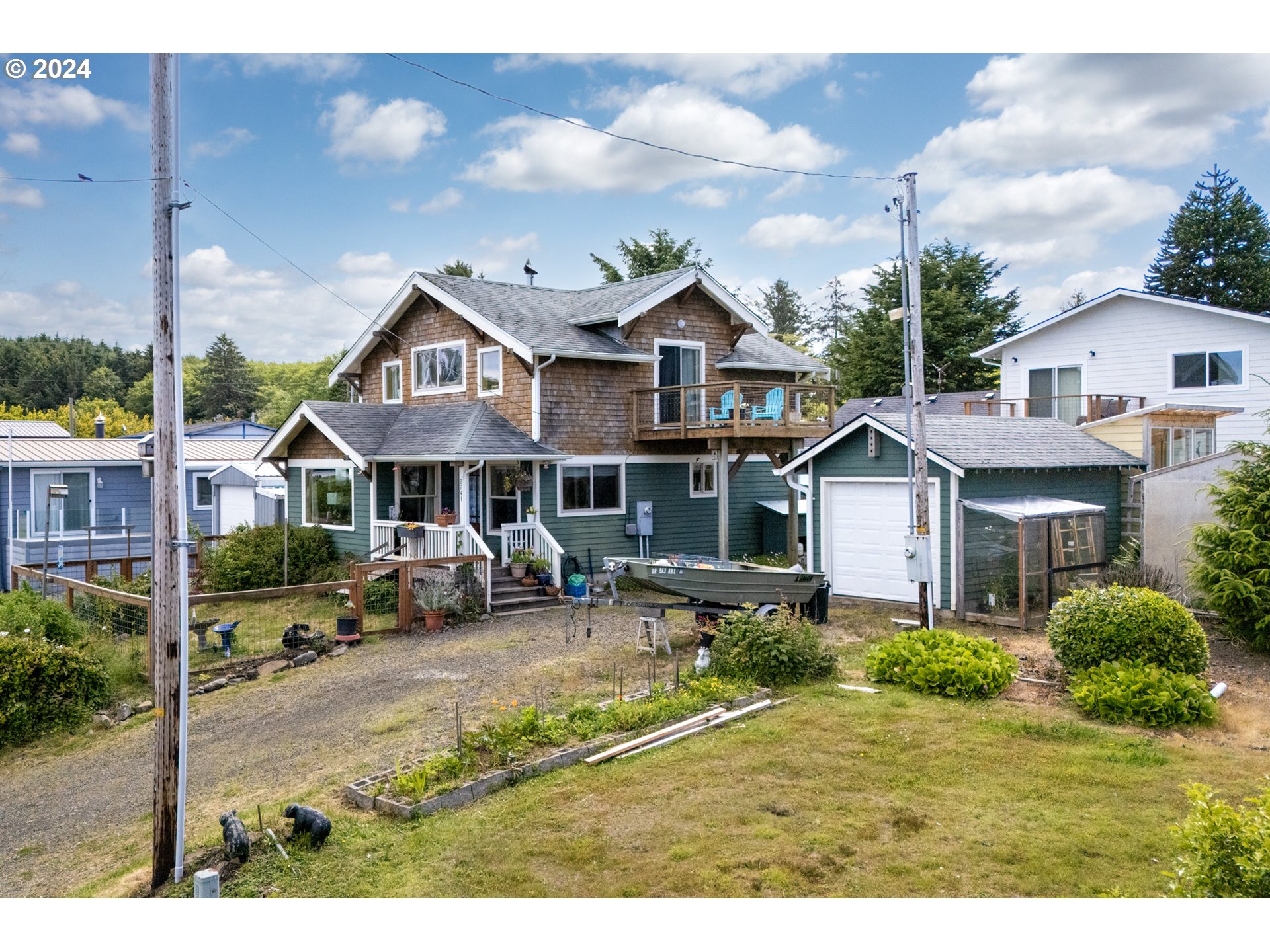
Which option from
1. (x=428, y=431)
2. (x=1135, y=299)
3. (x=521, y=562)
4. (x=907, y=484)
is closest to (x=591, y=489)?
(x=521, y=562)

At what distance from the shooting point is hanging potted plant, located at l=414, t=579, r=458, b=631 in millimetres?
14398

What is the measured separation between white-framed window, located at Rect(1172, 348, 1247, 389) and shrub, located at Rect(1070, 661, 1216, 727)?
15.1m

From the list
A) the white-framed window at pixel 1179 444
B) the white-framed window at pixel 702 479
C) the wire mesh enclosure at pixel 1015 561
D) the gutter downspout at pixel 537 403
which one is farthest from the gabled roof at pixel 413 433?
the white-framed window at pixel 1179 444

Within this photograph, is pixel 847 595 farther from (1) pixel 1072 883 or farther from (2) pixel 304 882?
(2) pixel 304 882

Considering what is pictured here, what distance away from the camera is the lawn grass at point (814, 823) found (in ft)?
17.7

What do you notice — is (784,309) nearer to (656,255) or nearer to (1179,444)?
(656,255)

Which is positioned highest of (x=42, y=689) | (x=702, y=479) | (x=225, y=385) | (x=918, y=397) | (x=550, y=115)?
(x=225, y=385)

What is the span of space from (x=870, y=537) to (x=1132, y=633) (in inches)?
242

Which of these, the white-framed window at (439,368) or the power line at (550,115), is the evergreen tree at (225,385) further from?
the power line at (550,115)

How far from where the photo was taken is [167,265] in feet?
18.6

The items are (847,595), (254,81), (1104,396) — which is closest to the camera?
(254,81)

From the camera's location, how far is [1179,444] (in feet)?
64.5

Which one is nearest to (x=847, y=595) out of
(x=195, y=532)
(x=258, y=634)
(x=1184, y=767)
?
(x=1184, y=767)

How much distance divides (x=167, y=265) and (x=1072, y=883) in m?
6.48
